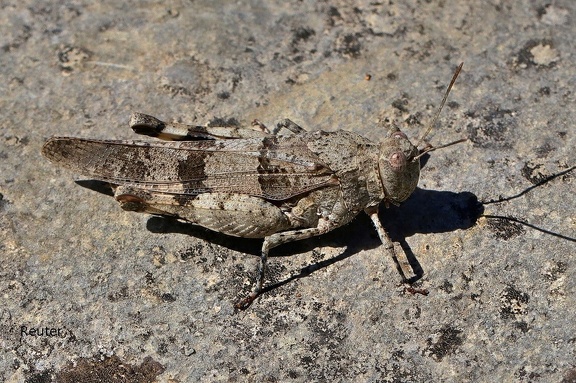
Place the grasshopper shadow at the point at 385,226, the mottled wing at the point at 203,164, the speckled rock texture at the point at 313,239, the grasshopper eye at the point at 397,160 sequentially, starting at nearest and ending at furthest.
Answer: the speckled rock texture at the point at 313,239, the grasshopper eye at the point at 397,160, the mottled wing at the point at 203,164, the grasshopper shadow at the point at 385,226

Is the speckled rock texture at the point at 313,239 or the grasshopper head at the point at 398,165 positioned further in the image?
the grasshopper head at the point at 398,165

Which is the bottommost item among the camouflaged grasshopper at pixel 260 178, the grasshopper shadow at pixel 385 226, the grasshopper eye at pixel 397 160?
the grasshopper shadow at pixel 385 226

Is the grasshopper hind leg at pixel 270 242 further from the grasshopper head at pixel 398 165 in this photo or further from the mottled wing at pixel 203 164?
the grasshopper head at pixel 398 165

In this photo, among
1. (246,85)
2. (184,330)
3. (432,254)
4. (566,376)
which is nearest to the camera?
(566,376)

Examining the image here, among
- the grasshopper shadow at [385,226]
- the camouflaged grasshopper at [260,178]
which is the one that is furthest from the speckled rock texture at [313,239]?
the camouflaged grasshopper at [260,178]

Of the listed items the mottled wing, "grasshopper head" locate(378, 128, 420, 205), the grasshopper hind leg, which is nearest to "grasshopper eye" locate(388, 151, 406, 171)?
"grasshopper head" locate(378, 128, 420, 205)

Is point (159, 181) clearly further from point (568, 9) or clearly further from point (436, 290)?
point (568, 9)

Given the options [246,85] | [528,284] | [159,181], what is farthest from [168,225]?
[528,284]

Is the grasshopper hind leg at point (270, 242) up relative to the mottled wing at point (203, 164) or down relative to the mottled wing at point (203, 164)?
down
